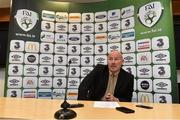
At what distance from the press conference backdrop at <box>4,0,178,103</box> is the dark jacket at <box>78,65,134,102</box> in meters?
0.42

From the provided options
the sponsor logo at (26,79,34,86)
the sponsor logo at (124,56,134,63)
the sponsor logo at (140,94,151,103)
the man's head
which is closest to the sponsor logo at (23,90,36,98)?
the sponsor logo at (26,79,34,86)

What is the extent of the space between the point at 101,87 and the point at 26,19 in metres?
1.58

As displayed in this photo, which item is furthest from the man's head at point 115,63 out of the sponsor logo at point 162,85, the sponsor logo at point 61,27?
the sponsor logo at point 61,27

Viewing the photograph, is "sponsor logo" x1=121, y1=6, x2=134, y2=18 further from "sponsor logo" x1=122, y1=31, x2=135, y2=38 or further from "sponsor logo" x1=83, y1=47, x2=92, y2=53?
"sponsor logo" x1=83, y1=47, x2=92, y2=53

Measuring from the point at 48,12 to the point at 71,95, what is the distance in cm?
131

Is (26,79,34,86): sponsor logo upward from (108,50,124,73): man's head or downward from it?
downward

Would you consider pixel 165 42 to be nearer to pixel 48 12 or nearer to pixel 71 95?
pixel 71 95

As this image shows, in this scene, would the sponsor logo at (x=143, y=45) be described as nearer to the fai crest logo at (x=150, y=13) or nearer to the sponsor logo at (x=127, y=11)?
the fai crest logo at (x=150, y=13)

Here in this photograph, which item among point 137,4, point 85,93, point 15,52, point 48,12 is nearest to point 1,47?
point 15,52

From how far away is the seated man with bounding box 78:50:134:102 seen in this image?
91.3 inches

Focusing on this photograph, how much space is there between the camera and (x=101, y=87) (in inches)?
94.0

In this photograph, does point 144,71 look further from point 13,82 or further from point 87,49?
point 13,82

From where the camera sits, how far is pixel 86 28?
127 inches

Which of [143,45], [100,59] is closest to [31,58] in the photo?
[100,59]
